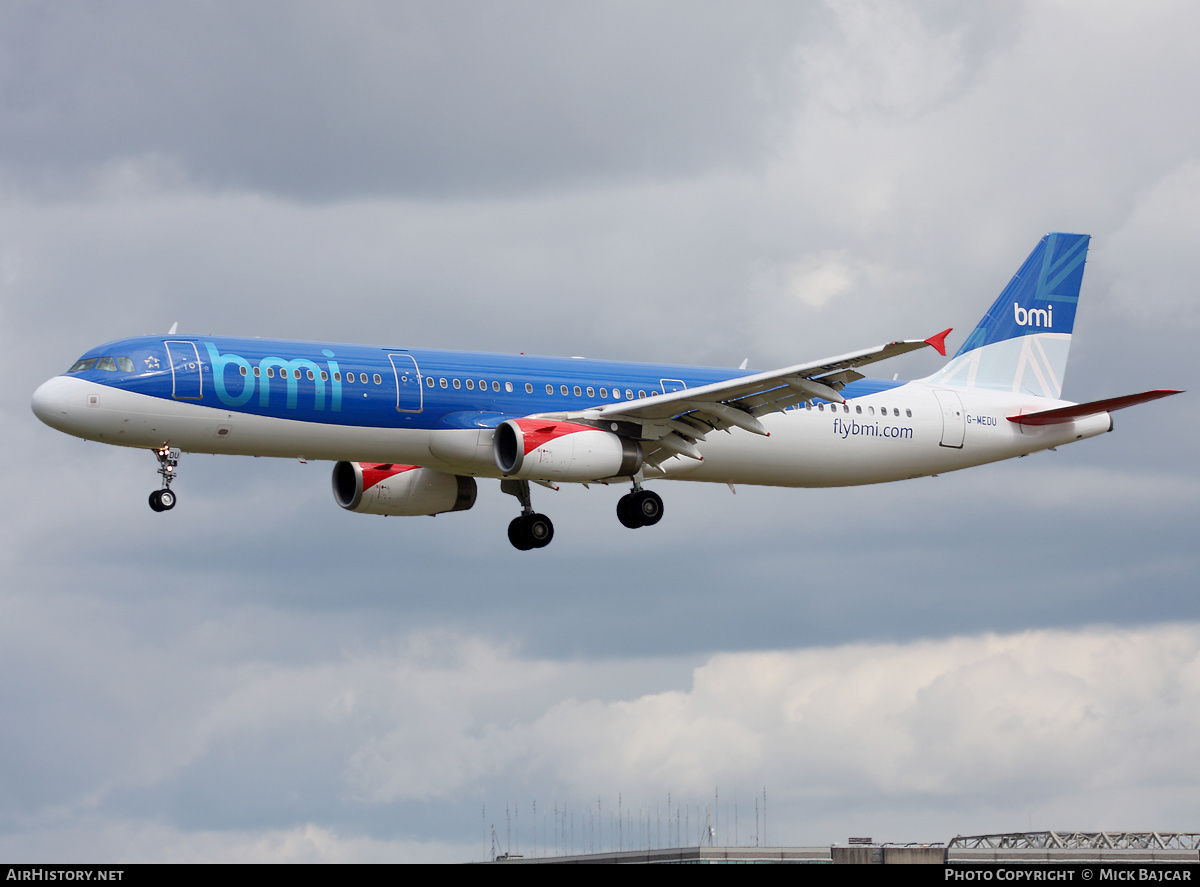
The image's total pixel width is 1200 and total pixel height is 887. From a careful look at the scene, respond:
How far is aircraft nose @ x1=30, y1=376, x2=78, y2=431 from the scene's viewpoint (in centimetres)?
5084

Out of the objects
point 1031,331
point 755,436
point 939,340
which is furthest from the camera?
point 1031,331

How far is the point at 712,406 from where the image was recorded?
2181 inches

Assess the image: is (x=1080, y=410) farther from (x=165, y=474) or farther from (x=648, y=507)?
(x=165, y=474)

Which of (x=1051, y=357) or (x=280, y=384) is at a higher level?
(x=1051, y=357)

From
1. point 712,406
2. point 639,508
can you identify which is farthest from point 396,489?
point 712,406

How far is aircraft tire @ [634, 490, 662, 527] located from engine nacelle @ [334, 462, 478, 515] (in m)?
7.13

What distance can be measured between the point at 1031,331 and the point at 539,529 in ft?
72.4

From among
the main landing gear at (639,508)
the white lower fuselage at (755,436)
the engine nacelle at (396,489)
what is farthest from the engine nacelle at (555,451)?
the engine nacelle at (396,489)

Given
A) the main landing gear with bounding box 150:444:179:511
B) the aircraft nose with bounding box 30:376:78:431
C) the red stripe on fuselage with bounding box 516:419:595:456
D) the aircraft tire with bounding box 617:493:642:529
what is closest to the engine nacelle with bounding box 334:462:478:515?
the aircraft tire with bounding box 617:493:642:529
